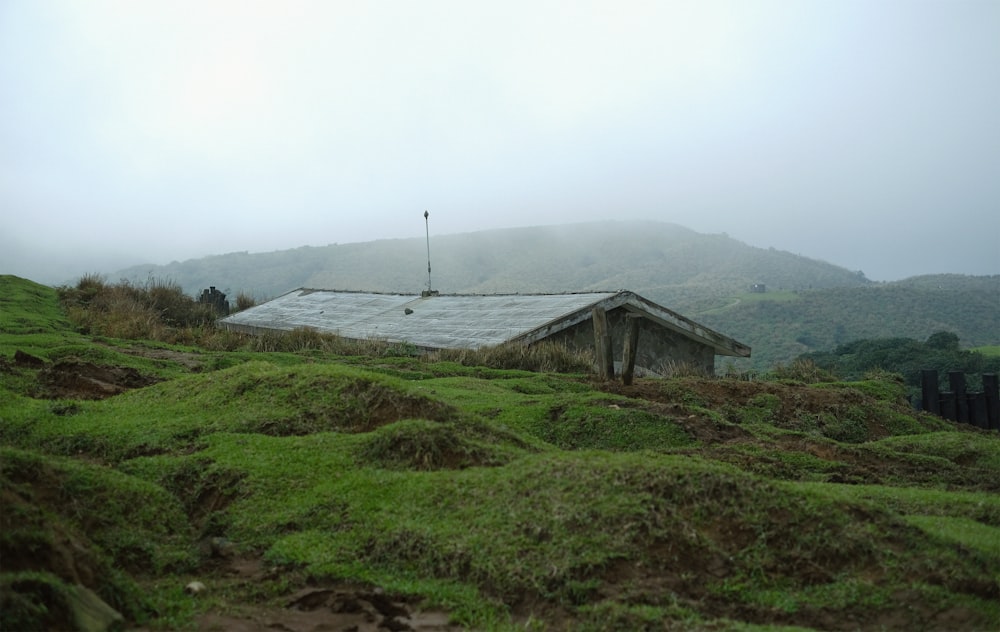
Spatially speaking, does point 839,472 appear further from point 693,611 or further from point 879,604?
point 693,611

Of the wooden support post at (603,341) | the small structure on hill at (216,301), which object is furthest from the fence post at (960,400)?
the small structure on hill at (216,301)

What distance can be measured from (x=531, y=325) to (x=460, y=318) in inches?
137

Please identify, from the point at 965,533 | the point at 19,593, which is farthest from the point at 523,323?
the point at 19,593

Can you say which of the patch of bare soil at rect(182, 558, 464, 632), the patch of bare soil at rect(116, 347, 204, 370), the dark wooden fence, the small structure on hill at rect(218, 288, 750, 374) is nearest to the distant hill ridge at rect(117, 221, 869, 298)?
the small structure on hill at rect(218, 288, 750, 374)

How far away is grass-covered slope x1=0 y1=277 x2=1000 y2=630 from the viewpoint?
445 cm

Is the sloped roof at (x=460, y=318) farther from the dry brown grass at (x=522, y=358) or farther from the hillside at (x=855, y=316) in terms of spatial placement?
the hillside at (x=855, y=316)

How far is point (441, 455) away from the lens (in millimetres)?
6699

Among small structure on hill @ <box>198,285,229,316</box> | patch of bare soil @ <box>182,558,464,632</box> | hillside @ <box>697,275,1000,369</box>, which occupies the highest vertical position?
small structure on hill @ <box>198,285,229,316</box>

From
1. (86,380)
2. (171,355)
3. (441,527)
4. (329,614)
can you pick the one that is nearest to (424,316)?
(171,355)

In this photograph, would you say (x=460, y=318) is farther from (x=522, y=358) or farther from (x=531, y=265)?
(x=531, y=265)

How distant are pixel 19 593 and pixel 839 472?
6873mm

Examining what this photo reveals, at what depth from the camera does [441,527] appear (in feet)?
17.5

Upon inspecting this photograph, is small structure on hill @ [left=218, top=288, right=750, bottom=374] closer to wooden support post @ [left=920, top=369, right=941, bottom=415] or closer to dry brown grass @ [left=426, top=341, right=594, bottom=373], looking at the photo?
dry brown grass @ [left=426, top=341, right=594, bottom=373]

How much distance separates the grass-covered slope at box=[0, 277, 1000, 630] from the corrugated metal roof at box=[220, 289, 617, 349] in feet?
35.6
